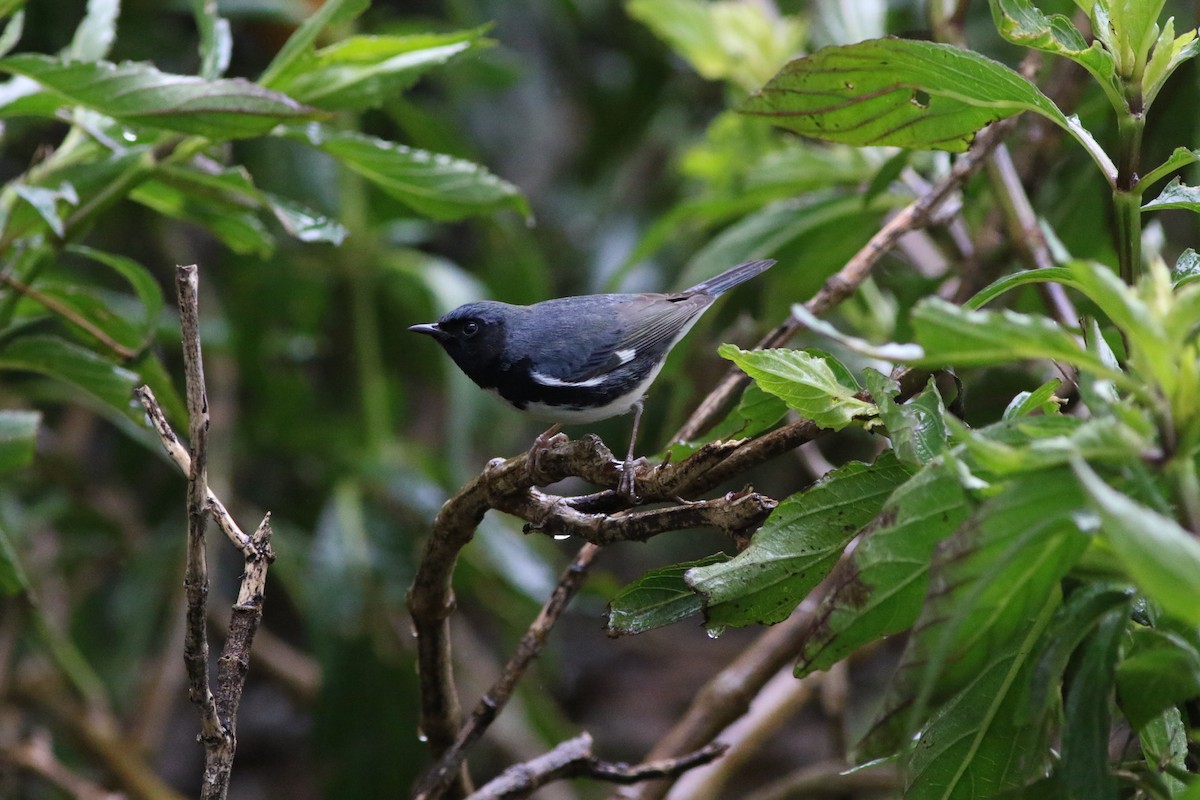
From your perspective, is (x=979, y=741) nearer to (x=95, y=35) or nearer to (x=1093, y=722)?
(x=1093, y=722)

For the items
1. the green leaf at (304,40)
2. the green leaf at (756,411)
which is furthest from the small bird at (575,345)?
the green leaf at (756,411)

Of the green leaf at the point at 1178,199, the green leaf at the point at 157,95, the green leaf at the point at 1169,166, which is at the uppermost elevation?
the green leaf at the point at 157,95

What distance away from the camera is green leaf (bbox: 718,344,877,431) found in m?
1.33

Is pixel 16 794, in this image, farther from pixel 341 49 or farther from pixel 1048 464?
pixel 1048 464

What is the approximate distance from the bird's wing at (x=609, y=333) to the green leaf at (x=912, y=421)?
52.7 inches

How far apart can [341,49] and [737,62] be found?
4.34ft

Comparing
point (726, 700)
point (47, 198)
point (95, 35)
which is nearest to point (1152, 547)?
point (726, 700)

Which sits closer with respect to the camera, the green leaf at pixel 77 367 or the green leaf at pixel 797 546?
the green leaf at pixel 797 546

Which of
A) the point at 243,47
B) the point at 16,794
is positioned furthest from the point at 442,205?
the point at 243,47

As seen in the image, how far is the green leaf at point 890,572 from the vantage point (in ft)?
3.66

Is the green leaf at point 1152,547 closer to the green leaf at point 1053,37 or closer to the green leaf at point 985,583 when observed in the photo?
the green leaf at point 985,583

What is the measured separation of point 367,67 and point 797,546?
1444 mm

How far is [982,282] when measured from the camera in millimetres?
2633

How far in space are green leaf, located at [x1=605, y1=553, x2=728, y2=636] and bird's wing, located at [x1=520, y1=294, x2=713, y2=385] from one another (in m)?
Answer: 1.18
